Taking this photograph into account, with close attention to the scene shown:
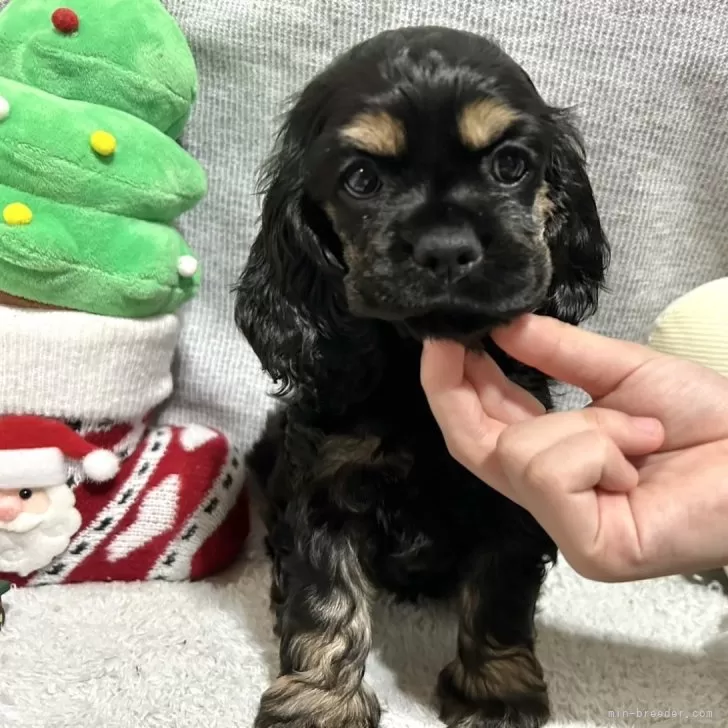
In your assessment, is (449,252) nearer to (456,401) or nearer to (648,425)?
(456,401)

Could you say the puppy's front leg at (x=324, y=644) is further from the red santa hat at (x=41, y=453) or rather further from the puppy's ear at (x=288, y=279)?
the red santa hat at (x=41, y=453)

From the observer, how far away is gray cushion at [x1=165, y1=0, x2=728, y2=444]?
6.03 ft

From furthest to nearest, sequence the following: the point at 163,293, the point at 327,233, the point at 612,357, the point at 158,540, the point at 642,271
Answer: the point at 642,271, the point at 158,540, the point at 163,293, the point at 327,233, the point at 612,357

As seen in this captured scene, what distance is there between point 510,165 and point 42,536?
1131 mm

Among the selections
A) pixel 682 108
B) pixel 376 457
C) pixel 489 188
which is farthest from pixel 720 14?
pixel 376 457

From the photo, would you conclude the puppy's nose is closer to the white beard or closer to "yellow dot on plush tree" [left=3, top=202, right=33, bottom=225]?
"yellow dot on plush tree" [left=3, top=202, right=33, bottom=225]

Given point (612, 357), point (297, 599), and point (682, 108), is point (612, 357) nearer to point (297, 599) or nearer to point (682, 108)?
point (297, 599)

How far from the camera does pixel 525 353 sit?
122 centimetres

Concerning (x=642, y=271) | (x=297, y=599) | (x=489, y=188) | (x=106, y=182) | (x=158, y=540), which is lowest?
(x=158, y=540)

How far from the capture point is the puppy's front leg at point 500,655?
1472mm

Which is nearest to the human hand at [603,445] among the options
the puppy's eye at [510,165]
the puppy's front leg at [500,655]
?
the puppy's eye at [510,165]

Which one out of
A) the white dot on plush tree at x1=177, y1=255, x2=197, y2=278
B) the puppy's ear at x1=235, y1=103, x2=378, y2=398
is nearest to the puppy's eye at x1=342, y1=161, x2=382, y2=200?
the puppy's ear at x1=235, y1=103, x2=378, y2=398

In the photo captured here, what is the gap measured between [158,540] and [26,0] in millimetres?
1067

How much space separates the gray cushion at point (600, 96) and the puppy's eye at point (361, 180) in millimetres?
740
